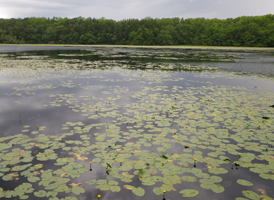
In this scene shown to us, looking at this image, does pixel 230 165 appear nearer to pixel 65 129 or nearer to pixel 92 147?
pixel 92 147

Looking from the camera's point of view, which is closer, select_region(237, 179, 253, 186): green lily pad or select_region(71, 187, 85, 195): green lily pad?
select_region(71, 187, 85, 195): green lily pad

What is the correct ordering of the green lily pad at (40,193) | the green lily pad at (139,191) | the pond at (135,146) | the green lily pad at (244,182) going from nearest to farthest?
the green lily pad at (40,193) → the green lily pad at (139,191) → the pond at (135,146) → the green lily pad at (244,182)

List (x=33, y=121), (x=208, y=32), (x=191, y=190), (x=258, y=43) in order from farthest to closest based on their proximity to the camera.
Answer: (x=208, y=32) < (x=258, y=43) < (x=33, y=121) < (x=191, y=190)

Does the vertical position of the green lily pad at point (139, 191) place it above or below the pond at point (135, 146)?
below

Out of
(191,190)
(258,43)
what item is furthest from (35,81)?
(258,43)

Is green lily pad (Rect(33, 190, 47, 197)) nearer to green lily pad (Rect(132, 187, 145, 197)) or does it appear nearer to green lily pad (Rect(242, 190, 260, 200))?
green lily pad (Rect(132, 187, 145, 197))

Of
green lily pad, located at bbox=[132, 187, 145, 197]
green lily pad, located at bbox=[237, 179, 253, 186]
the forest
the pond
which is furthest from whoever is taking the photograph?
the forest

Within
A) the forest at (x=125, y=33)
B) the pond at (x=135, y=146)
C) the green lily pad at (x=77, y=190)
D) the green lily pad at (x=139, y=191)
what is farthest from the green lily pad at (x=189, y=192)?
the forest at (x=125, y=33)

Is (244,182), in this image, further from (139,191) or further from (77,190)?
(77,190)

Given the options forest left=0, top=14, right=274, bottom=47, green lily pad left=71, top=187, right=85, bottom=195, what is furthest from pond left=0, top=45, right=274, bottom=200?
forest left=0, top=14, right=274, bottom=47

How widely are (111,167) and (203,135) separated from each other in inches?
130

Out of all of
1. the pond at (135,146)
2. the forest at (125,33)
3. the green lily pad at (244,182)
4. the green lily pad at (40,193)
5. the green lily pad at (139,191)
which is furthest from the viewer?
the forest at (125,33)

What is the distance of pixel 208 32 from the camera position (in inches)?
4405

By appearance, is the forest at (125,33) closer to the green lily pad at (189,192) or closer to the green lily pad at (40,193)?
the green lily pad at (189,192)
